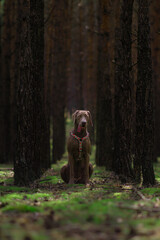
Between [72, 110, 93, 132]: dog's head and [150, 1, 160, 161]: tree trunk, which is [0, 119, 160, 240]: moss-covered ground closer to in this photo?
[72, 110, 93, 132]: dog's head

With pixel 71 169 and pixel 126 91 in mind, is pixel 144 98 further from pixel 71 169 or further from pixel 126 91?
pixel 71 169

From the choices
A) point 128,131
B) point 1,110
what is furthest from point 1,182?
point 1,110

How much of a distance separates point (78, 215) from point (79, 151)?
4.29 metres

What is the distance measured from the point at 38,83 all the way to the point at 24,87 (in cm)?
285

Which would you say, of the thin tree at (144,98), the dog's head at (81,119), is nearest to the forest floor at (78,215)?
the thin tree at (144,98)

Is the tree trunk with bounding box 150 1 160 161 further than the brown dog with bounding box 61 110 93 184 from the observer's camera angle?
Yes

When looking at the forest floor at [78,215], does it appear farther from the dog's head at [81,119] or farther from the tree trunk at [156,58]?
the tree trunk at [156,58]

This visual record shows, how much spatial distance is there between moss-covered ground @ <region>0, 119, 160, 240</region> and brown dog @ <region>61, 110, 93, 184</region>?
117cm

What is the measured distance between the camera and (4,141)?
2048 cm

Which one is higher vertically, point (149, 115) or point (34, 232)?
point (149, 115)

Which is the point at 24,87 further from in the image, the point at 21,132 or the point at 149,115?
the point at 149,115

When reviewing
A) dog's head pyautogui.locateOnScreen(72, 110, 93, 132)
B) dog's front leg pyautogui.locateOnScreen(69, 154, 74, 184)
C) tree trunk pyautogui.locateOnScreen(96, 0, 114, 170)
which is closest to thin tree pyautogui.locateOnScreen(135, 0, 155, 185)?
dog's head pyautogui.locateOnScreen(72, 110, 93, 132)

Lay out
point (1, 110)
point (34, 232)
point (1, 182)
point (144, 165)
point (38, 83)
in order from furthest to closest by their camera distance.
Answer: point (1, 110) < point (38, 83) < point (1, 182) < point (144, 165) < point (34, 232)

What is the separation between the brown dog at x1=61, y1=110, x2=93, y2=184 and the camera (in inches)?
402
